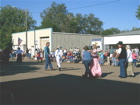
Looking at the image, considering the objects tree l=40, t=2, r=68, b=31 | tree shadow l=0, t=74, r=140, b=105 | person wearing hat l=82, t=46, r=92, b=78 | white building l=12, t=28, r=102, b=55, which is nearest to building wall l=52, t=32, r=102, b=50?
white building l=12, t=28, r=102, b=55

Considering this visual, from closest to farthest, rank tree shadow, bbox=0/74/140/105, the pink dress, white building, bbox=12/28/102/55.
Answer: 1. tree shadow, bbox=0/74/140/105
2. the pink dress
3. white building, bbox=12/28/102/55

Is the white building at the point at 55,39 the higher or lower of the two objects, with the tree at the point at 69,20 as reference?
lower

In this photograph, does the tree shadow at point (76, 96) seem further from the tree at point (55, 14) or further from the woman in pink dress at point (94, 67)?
the tree at point (55, 14)

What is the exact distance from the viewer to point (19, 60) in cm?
1997

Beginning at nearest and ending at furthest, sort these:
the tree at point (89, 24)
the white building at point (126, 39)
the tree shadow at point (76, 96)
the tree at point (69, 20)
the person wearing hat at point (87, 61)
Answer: the tree shadow at point (76, 96) → the person wearing hat at point (87, 61) → the white building at point (126, 39) → the tree at point (69, 20) → the tree at point (89, 24)

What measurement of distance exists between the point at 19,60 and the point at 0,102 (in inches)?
581

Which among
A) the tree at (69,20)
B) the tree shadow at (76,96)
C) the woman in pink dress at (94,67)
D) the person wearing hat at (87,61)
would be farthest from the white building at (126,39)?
the tree at (69,20)

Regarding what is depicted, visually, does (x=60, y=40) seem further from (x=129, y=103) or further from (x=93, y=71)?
(x=129, y=103)

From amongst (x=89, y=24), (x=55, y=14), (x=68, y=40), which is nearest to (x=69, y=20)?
(x=55, y=14)

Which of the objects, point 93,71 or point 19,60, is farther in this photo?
point 19,60

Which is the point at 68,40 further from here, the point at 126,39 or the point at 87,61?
the point at 87,61

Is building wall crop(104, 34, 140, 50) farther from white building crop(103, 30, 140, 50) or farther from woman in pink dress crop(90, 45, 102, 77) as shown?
woman in pink dress crop(90, 45, 102, 77)

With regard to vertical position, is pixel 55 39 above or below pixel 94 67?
above

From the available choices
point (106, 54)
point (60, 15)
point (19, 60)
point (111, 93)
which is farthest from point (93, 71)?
point (60, 15)
